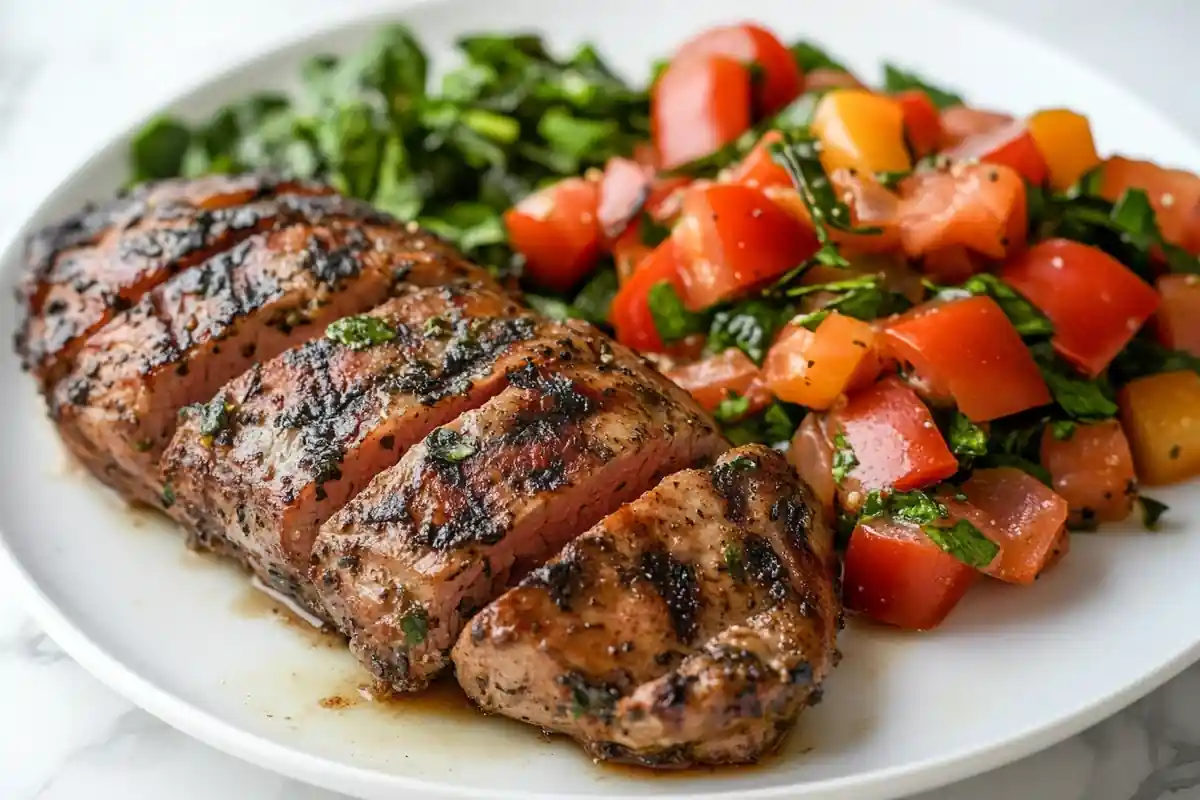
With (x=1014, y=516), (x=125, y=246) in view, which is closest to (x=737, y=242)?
(x=1014, y=516)

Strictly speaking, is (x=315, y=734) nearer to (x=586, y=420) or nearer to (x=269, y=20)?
(x=586, y=420)

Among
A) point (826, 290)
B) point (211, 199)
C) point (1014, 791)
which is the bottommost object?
point (1014, 791)

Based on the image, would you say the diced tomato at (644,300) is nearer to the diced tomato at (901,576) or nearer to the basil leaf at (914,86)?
the diced tomato at (901,576)

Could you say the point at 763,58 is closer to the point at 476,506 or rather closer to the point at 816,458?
the point at 816,458

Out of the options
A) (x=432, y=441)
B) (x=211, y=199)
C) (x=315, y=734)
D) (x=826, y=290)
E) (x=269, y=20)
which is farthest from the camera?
(x=269, y=20)

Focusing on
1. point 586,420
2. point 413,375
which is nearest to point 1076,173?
point 586,420

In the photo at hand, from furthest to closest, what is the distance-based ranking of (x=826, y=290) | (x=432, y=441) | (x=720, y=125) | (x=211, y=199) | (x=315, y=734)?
(x=720, y=125)
(x=211, y=199)
(x=826, y=290)
(x=432, y=441)
(x=315, y=734)

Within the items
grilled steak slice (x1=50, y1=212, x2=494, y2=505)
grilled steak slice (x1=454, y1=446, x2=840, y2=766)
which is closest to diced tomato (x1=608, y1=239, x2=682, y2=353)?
grilled steak slice (x1=50, y1=212, x2=494, y2=505)
